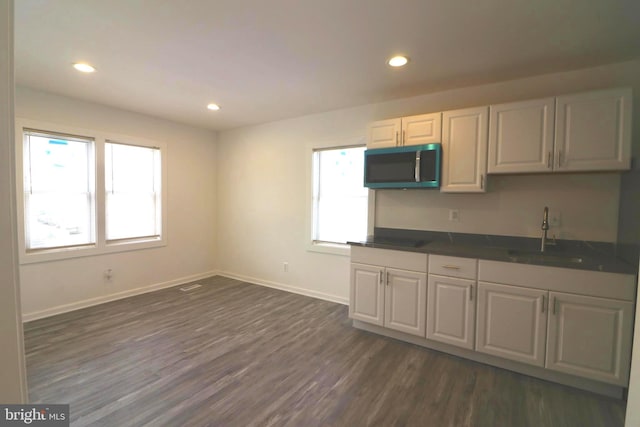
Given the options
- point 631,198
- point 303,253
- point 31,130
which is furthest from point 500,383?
point 31,130

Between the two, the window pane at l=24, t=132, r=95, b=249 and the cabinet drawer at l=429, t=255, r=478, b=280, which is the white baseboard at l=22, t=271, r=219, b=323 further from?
the cabinet drawer at l=429, t=255, r=478, b=280

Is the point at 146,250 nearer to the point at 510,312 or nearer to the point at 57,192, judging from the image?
the point at 57,192

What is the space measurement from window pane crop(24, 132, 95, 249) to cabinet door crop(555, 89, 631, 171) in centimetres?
509

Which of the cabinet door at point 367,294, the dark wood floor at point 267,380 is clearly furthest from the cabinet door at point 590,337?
the cabinet door at point 367,294

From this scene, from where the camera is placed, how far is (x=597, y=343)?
2.05 metres

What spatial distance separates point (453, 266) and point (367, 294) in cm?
91

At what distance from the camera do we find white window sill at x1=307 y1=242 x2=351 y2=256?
3.82 m

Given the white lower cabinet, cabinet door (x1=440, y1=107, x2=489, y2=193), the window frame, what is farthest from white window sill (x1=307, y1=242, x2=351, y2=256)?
cabinet door (x1=440, y1=107, x2=489, y2=193)

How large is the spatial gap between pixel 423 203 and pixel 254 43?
91.3 inches

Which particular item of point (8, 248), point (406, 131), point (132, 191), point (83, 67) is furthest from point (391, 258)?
point (132, 191)

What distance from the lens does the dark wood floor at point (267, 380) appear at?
6.13ft

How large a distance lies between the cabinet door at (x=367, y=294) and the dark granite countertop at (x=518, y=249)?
0.27 meters

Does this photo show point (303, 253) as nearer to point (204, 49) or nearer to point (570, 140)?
point (204, 49)

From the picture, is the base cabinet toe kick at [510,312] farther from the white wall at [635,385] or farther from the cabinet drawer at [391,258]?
the white wall at [635,385]
